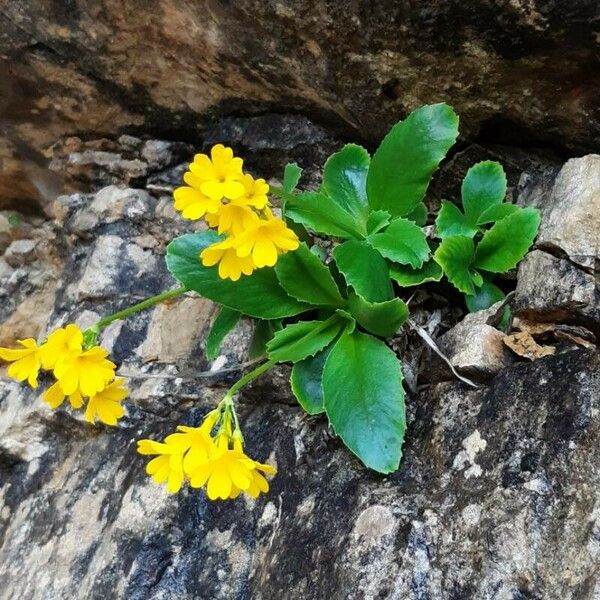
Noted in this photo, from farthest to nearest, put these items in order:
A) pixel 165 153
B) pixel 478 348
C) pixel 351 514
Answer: pixel 165 153 → pixel 478 348 → pixel 351 514

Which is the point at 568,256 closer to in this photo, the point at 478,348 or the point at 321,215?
the point at 478,348

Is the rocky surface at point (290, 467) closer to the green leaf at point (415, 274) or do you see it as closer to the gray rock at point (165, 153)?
the gray rock at point (165, 153)

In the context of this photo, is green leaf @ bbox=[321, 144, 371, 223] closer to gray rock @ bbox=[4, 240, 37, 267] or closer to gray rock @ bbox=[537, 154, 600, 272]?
gray rock @ bbox=[537, 154, 600, 272]

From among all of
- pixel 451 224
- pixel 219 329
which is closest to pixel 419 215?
pixel 451 224

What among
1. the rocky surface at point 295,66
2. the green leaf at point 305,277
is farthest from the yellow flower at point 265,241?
the rocky surface at point 295,66

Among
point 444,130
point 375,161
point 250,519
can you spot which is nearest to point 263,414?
point 250,519

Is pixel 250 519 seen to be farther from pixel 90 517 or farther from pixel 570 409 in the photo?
pixel 570 409
